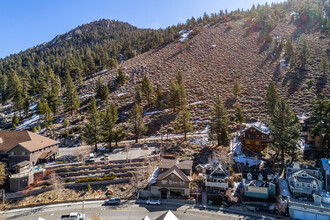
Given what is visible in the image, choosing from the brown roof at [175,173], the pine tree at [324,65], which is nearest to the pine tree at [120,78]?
the brown roof at [175,173]

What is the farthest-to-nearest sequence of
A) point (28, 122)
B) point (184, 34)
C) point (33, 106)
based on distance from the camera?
point (184, 34) < point (33, 106) < point (28, 122)

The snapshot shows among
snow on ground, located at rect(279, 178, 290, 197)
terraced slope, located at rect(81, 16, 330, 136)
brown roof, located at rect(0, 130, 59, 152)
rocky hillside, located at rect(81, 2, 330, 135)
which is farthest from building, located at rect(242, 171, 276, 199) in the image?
brown roof, located at rect(0, 130, 59, 152)

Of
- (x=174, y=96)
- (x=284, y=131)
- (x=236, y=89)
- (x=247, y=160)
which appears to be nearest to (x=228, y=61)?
(x=236, y=89)

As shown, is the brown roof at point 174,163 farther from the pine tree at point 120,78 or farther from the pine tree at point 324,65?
the pine tree at point 324,65

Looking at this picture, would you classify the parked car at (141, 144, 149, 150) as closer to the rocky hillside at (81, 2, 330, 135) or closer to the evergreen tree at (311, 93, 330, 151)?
the rocky hillside at (81, 2, 330, 135)

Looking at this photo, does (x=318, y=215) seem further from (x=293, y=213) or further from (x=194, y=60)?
(x=194, y=60)

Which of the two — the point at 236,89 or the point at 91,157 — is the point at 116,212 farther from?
the point at 236,89

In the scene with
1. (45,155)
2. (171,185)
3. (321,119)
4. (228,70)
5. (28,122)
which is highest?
(228,70)
